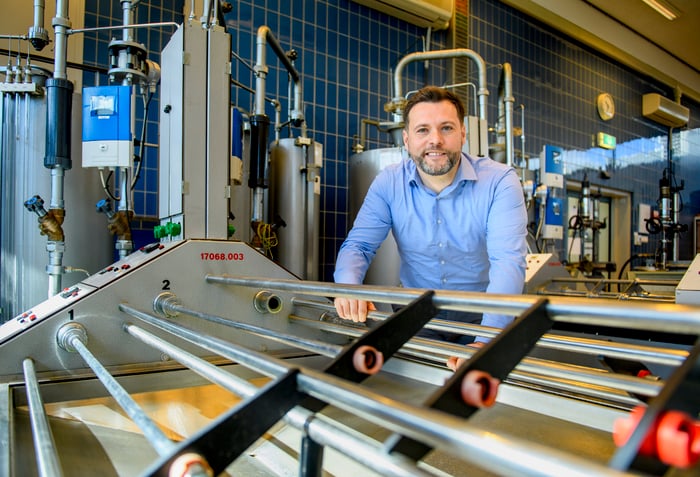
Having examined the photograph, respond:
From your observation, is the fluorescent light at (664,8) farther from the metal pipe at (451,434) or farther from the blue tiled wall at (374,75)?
the metal pipe at (451,434)

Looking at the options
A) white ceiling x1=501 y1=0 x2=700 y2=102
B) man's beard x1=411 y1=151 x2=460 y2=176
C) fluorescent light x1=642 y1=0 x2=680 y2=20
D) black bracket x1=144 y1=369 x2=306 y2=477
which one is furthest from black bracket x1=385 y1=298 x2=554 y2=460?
fluorescent light x1=642 y1=0 x2=680 y2=20

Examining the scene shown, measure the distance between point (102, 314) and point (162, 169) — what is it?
60cm

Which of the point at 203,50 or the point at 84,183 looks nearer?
the point at 203,50

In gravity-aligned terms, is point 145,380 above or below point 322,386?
below

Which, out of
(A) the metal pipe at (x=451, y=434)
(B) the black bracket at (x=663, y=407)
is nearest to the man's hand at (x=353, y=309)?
(A) the metal pipe at (x=451, y=434)

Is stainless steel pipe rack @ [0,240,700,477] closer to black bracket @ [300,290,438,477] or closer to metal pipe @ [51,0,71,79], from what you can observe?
black bracket @ [300,290,438,477]

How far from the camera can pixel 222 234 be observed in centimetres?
148

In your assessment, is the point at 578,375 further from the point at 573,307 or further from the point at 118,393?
the point at 118,393

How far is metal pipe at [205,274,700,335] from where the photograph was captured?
365 mm

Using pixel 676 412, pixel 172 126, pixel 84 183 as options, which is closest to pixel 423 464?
pixel 676 412

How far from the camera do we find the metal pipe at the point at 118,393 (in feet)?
1.49

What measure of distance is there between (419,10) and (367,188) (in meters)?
1.59

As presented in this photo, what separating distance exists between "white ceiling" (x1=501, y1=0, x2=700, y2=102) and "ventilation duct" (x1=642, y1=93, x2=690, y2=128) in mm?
333

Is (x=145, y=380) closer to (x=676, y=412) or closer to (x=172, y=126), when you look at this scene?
(x=172, y=126)
